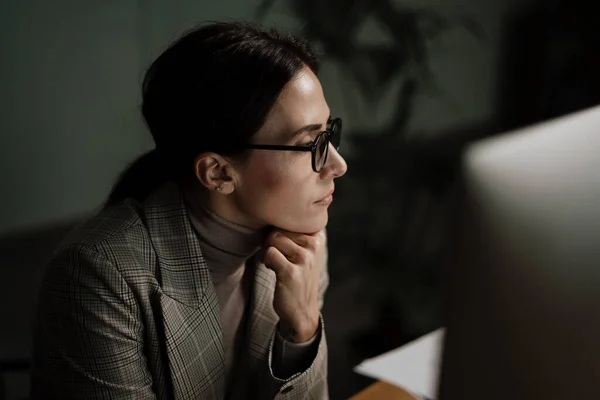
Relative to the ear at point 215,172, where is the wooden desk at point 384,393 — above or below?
below

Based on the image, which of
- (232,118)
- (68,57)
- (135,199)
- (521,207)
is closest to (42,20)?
(68,57)

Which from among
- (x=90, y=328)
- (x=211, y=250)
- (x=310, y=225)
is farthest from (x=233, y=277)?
(x=90, y=328)

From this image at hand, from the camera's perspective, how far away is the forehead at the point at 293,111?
3.68ft

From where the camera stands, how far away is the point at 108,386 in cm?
104

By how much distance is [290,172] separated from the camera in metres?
1.15

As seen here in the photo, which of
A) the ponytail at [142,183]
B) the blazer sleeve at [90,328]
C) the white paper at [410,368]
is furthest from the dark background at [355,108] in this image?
the white paper at [410,368]

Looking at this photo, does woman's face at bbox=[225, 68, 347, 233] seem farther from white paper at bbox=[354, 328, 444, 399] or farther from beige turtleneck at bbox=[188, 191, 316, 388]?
white paper at bbox=[354, 328, 444, 399]

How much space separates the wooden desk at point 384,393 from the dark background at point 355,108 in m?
0.71

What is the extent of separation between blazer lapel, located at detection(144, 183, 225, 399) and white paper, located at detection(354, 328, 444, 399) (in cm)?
27

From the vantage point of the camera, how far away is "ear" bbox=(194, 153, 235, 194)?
1.15 meters

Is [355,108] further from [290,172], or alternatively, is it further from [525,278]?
[525,278]

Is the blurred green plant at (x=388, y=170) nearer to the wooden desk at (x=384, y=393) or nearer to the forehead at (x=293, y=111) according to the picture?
the forehead at (x=293, y=111)

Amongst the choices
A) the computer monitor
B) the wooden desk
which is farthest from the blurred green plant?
the computer monitor

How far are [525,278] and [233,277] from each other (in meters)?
0.97
